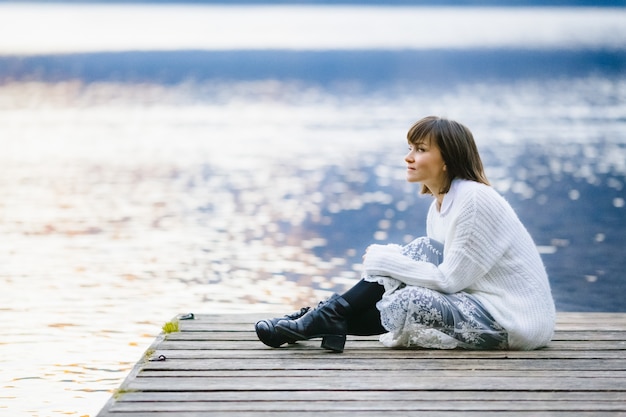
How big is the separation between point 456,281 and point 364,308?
45 cm

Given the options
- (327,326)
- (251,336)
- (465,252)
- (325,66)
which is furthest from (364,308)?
(325,66)

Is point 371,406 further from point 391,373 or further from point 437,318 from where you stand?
point 437,318

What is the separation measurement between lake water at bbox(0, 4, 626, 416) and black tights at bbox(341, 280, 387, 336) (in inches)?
63.2

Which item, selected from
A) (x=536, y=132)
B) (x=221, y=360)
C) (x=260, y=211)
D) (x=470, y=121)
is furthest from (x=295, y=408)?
(x=470, y=121)

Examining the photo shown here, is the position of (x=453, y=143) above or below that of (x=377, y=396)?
above

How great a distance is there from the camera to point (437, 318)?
463 cm

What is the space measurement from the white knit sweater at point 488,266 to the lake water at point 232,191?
6.50 feet

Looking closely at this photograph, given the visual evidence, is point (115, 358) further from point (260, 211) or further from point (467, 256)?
point (260, 211)

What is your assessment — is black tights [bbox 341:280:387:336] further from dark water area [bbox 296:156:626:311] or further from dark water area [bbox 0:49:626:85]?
dark water area [bbox 0:49:626:85]

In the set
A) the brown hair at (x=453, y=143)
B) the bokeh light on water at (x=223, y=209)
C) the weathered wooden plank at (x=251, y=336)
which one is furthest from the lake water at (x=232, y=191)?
→ the brown hair at (x=453, y=143)

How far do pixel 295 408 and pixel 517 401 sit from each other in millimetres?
843

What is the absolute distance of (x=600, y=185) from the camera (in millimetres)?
14852

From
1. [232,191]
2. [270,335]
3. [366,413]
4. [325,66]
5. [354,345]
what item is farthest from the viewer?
[325,66]

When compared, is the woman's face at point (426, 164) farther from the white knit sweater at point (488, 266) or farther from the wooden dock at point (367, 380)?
the wooden dock at point (367, 380)
